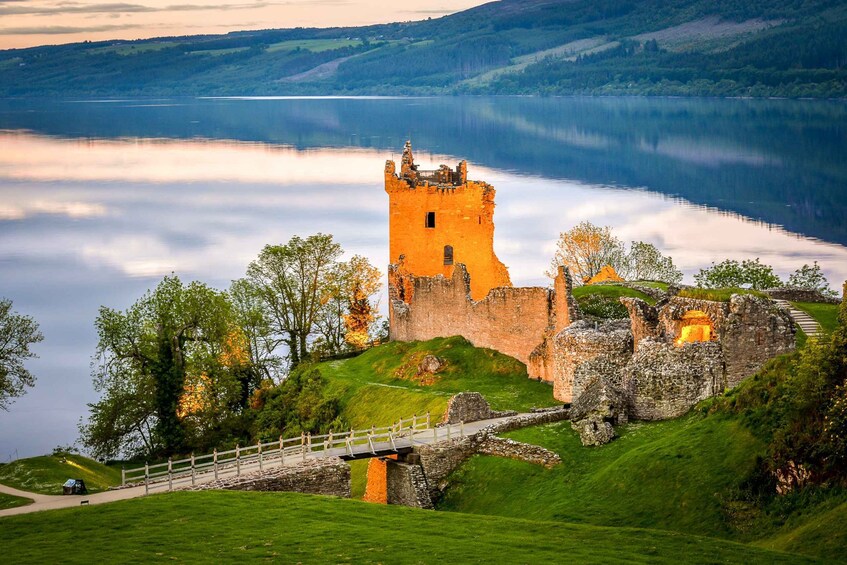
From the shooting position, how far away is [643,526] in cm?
3089

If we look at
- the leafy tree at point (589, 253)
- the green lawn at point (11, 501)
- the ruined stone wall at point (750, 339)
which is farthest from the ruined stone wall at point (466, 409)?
the leafy tree at point (589, 253)

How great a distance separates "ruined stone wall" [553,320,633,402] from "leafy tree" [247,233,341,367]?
28.0m

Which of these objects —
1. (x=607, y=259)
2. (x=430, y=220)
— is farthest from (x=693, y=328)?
(x=607, y=259)

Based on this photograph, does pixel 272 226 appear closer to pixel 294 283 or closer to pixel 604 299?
pixel 294 283

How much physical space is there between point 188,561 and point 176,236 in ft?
387

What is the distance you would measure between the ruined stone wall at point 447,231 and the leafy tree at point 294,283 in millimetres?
6346

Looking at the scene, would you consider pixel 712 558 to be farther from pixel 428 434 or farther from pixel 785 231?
pixel 785 231

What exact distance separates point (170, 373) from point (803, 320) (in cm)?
2723

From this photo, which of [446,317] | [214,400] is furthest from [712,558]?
[214,400]

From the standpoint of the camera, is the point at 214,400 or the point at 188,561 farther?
the point at 214,400

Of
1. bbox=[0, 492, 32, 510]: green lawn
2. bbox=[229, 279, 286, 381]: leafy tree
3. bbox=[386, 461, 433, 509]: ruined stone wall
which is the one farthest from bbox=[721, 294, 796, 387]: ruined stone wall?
bbox=[229, 279, 286, 381]: leafy tree

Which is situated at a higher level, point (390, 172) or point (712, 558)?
point (390, 172)

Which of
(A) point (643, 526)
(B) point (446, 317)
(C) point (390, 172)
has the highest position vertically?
(C) point (390, 172)

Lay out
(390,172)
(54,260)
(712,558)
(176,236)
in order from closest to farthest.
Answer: (712,558), (390,172), (54,260), (176,236)
